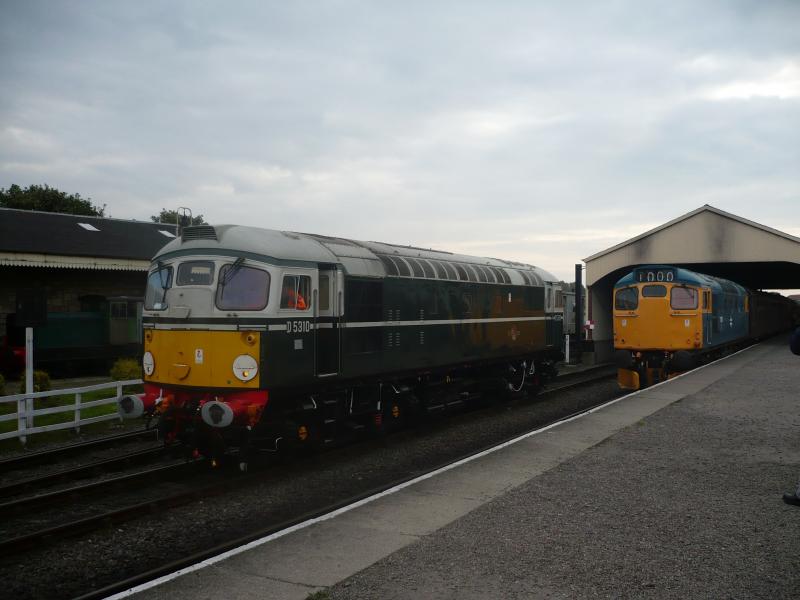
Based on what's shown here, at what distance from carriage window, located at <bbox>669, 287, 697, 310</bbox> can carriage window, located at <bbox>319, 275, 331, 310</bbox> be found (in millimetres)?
13319

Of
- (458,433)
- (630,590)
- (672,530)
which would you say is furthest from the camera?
(458,433)

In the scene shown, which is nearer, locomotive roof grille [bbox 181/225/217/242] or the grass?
locomotive roof grille [bbox 181/225/217/242]

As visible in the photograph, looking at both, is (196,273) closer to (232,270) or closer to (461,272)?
(232,270)

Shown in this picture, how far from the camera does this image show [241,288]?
925 centimetres

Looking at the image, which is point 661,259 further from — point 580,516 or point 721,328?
point 580,516

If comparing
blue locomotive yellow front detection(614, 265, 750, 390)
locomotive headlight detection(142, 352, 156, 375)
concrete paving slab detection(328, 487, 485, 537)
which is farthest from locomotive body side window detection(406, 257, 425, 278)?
blue locomotive yellow front detection(614, 265, 750, 390)

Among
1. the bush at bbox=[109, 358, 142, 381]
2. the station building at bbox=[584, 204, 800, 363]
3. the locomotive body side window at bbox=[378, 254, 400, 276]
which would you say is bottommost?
the bush at bbox=[109, 358, 142, 381]

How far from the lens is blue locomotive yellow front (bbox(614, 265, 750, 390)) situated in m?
19.6

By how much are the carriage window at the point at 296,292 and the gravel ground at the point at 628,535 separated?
13.3 ft

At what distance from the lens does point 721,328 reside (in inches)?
925

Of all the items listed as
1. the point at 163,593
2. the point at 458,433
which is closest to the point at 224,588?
the point at 163,593

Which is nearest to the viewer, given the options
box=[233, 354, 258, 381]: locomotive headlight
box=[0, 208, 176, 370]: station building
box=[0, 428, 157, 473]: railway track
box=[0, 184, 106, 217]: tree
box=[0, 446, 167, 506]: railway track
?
box=[233, 354, 258, 381]: locomotive headlight

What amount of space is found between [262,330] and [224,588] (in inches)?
162

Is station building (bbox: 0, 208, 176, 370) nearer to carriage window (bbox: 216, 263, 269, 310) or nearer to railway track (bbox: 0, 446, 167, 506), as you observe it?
railway track (bbox: 0, 446, 167, 506)
